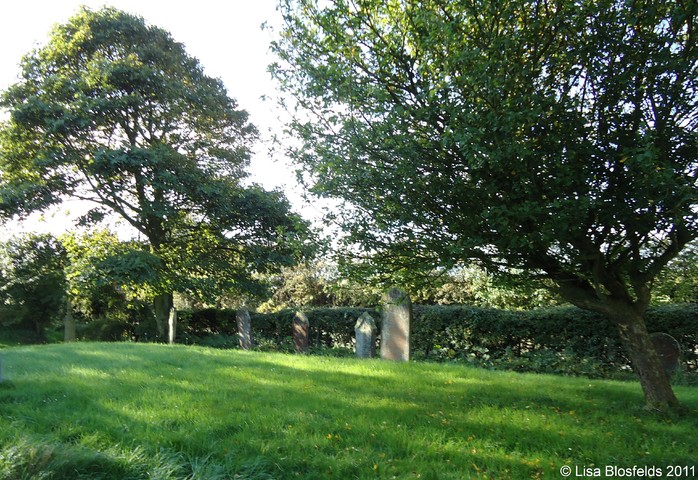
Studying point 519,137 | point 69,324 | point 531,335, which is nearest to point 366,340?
point 531,335

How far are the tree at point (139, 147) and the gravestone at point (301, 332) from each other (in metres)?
3.07

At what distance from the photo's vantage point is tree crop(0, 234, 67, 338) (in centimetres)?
2253

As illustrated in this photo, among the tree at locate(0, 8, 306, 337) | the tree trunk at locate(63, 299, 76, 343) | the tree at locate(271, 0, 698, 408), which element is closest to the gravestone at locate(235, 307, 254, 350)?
the tree at locate(0, 8, 306, 337)

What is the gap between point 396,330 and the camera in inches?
457

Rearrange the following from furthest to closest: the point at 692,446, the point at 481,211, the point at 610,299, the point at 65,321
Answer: the point at 65,321
the point at 610,299
the point at 481,211
the point at 692,446

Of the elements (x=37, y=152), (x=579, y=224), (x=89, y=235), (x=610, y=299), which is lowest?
(x=610, y=299)

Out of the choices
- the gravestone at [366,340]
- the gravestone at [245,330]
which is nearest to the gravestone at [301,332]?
the gravestone at [245,330]

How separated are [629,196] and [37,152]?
63.0 ft

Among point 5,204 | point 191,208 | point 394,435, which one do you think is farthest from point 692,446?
point 5,204

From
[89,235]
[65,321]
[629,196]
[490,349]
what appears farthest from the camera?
[65,321]

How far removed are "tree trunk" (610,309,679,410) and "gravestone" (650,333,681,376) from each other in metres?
4.39

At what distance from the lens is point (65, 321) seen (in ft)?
76.5

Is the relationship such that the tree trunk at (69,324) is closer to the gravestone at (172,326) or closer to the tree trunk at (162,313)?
the tree trunk at (162,313)

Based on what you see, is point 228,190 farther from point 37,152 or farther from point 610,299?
point 610,299
